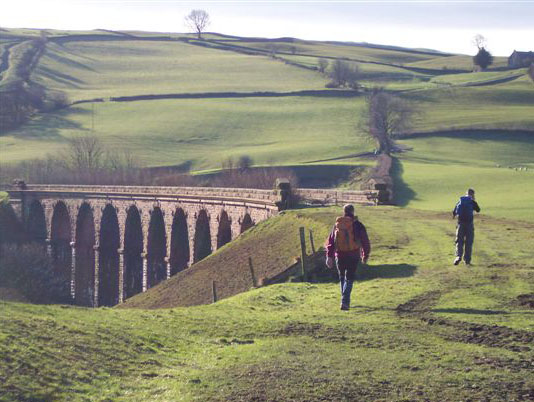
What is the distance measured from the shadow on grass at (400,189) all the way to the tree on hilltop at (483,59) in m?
85.9

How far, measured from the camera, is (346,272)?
19.0 m

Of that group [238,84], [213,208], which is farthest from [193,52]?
[213,208]

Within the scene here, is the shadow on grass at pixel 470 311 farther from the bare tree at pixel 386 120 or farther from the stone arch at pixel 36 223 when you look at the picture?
the bare tree at pixel 386 120

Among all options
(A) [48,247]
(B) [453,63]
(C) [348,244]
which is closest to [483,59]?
(B) [453,63]

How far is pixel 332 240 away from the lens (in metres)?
19.5

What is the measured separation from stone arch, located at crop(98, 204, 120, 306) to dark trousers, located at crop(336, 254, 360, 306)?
46439 mm

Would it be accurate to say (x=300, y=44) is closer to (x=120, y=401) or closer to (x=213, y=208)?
(x=213, y=208)

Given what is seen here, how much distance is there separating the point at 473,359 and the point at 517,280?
6.53 m

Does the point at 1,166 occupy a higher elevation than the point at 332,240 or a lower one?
lower

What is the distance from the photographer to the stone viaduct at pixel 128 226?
47500mm

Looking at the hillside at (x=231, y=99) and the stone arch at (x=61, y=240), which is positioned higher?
the hillside at (x=231, y=99)

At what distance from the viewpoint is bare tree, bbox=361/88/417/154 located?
87875mm

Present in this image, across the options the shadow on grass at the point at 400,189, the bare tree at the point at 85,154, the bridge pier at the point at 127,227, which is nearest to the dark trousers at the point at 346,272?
the bridge pier at the point at 127,227

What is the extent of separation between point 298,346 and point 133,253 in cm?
4674
